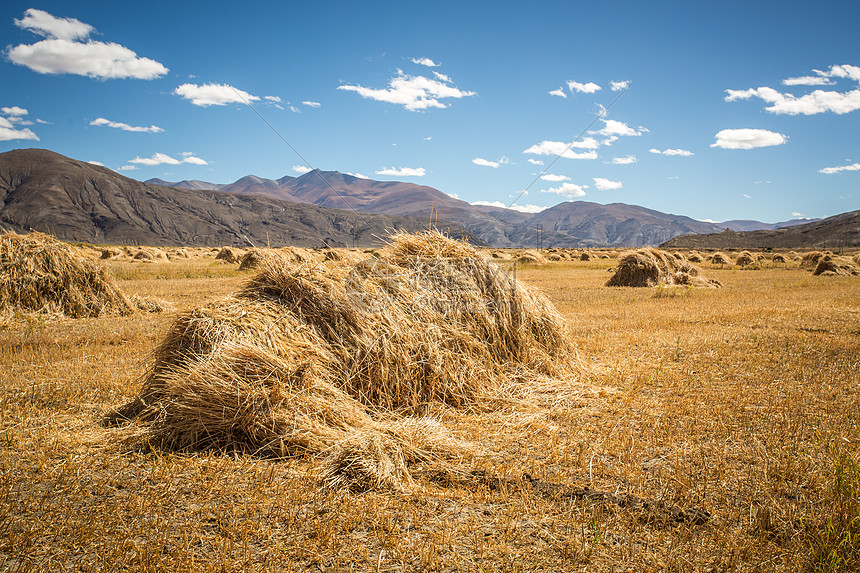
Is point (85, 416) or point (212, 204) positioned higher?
point (212, 204)

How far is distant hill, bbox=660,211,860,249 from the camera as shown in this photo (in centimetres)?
10881

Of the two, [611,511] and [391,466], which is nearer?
[611,511]

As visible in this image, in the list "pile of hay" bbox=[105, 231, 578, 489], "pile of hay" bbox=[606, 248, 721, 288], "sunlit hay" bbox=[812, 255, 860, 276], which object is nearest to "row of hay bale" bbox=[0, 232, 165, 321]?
"pile of hay" bbox=[105, 231, 578, 489]

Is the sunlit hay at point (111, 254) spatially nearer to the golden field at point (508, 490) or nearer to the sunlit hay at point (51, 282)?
the sunlit hay at point (51, 282)

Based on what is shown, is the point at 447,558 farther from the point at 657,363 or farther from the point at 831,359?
the point at 831,359

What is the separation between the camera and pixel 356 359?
5.34 metres

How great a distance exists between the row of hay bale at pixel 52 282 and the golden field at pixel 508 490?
5.49 meters

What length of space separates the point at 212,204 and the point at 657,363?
205 meters

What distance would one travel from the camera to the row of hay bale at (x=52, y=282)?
1104 cm

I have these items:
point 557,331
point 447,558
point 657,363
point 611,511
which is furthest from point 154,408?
point 657,363

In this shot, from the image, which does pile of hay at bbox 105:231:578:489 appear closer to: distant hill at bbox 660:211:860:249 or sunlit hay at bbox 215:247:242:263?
sunlit hay at bbox 215:247:242:263

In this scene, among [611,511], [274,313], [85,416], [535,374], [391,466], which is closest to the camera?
[611,511]

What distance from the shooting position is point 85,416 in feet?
16.7

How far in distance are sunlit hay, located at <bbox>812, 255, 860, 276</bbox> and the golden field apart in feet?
76.8
